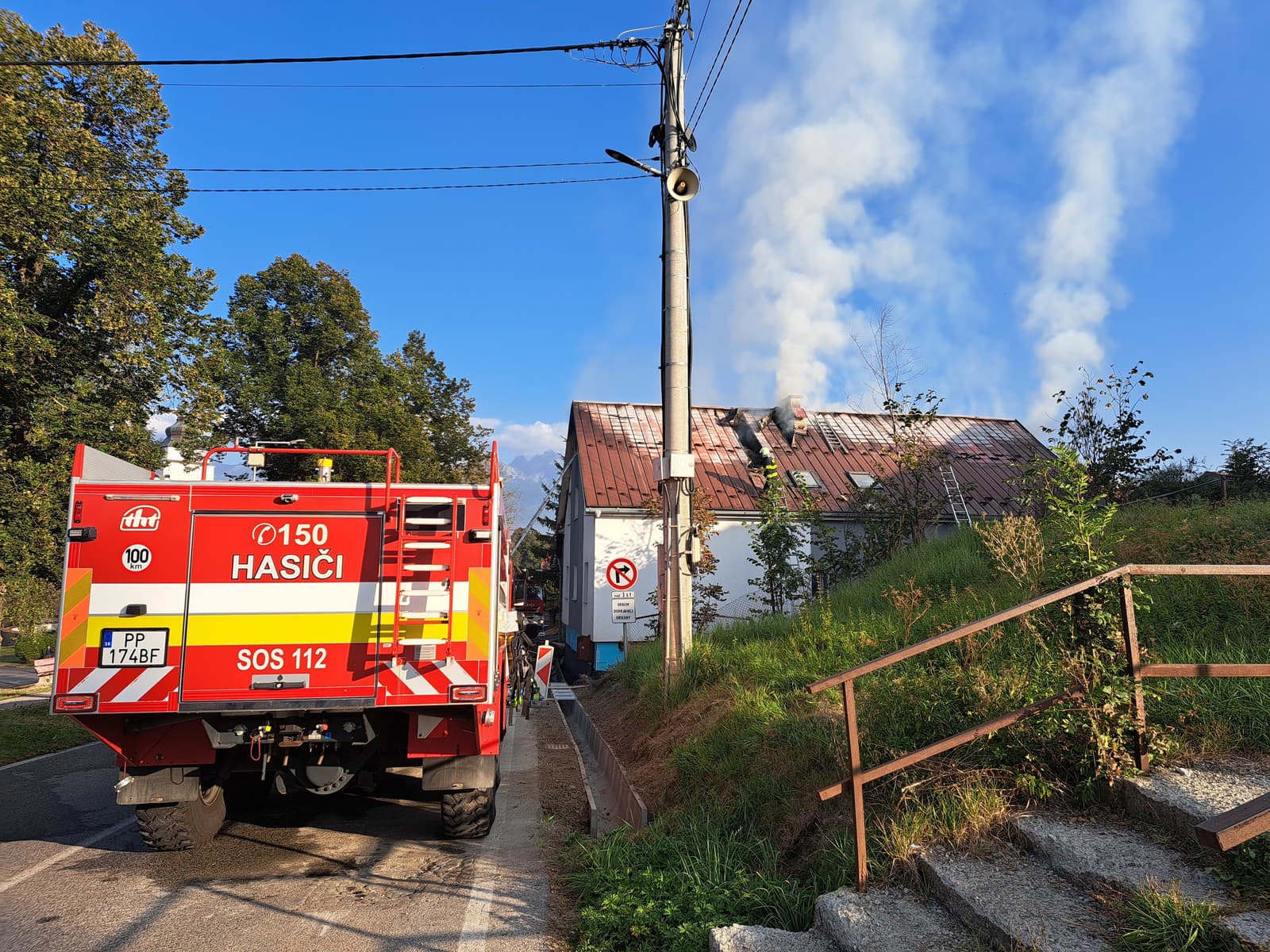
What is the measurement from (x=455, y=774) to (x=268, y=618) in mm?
1910

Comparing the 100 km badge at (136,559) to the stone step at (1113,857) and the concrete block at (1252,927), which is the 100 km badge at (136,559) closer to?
the stone step at (1113,857)

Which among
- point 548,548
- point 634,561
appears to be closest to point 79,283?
point 634,561

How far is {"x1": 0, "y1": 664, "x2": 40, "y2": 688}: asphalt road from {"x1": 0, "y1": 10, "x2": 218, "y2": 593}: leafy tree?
7838 mm

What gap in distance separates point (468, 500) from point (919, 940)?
13.4 feet

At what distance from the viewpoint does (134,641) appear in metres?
5.84

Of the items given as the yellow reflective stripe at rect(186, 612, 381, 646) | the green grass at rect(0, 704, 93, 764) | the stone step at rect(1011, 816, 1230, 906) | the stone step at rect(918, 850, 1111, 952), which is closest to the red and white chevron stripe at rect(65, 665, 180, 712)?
the yellow reflective stripe at rect(186, 612, 381, 646)

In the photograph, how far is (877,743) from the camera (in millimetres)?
5168

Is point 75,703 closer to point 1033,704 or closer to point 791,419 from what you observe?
point 1033,704

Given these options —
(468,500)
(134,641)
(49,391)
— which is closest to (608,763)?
(468,500)

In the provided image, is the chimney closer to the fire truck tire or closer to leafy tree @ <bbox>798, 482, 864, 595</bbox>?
leafy tree @ <bbox>798, 482, 864, 595</bbox>

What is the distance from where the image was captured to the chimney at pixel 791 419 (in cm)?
2553

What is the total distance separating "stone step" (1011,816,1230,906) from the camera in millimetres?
3363

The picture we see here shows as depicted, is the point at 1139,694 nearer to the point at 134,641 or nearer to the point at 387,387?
the point at 134,641

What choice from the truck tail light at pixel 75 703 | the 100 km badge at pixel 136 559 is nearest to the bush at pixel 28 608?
the truck tail light at pixel 75 703
